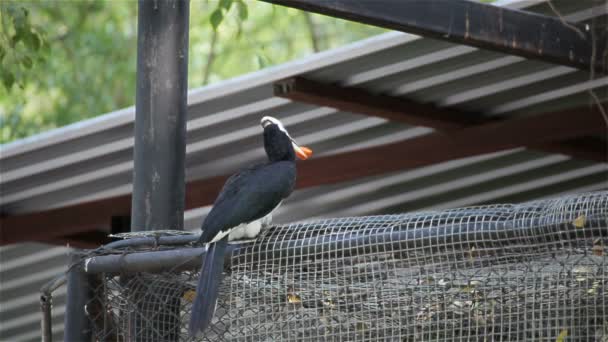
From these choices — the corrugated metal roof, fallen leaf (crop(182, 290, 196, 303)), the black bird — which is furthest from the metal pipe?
the corrugated metal roof

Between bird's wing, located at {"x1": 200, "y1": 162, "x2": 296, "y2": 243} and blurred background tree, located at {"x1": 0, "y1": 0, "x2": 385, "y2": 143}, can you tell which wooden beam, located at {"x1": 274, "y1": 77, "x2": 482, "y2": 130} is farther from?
blurred background tree, located at {"x1": 0, "y1": 0, "x2": 385, "y2": 143}

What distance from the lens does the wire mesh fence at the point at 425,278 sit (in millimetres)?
3068

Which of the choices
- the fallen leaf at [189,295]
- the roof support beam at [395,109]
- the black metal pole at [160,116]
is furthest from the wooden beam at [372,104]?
the fallen leaf at [189,295]

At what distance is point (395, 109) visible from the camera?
679cm

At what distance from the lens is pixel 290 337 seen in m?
3.38

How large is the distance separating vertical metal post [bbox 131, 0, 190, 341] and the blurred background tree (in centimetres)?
845

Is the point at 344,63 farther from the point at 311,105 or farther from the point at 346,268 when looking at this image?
the point at 346,268

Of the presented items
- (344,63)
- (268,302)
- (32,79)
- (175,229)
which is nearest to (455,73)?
(344,63)

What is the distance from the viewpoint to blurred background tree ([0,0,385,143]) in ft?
47.9

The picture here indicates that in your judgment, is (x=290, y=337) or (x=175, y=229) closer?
(x=290, y=337)

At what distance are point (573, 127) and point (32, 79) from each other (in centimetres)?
872

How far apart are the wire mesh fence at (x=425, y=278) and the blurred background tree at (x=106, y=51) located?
9.33 metres

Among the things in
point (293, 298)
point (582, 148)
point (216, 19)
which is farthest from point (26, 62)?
point (582, 148)

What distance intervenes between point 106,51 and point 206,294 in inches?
474
